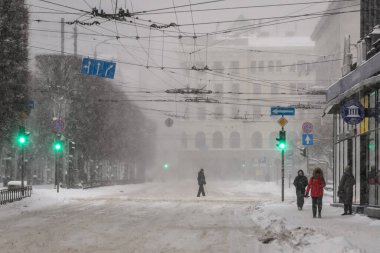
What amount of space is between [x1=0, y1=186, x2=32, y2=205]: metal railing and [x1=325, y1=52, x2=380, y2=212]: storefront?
13.5 meters

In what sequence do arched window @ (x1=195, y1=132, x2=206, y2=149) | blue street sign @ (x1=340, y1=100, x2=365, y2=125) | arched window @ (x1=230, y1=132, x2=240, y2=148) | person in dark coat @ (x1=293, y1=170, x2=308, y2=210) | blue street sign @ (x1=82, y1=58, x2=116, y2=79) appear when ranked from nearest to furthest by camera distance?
blue street sign @ (x1=340, y1=100, x2=365, y2=125), person in dark coat @ (x1=293, y1=170, x2=308, y2=210), blue street sign @ (x1=82, y1=58, x2=116, y2=79), arched window @ (x1=195, y1=132, x2=206, y2=149), arched window @ (x1=230, y1=132, x2=240, y2=148)

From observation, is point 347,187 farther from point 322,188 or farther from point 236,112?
point 236,112

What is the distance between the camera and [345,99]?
24062 millimetres

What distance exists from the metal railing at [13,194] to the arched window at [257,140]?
85214 millimetres

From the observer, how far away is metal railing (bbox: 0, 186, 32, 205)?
2684cm

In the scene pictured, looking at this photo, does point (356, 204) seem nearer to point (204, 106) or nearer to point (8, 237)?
point (8, 237)

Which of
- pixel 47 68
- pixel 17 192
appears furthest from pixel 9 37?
pixel 47 68

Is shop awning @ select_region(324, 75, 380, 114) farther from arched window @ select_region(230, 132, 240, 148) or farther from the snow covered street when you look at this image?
arched window @ select_region(230, 132, 240, 148)

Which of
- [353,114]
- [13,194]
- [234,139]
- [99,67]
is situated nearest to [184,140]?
[234,139]

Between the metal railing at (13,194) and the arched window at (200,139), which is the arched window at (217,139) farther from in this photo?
the metal railing at (13,194)

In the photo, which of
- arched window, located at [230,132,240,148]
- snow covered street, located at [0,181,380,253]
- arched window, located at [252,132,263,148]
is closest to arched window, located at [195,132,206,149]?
arched window, located at [230,132,240,148]

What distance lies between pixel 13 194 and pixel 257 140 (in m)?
88.6

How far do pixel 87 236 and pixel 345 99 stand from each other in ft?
40.1

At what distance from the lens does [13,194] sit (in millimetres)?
28500
